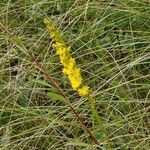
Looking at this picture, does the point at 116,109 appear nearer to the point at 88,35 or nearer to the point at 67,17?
the point at 88,35

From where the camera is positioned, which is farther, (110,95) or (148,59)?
(148,59)

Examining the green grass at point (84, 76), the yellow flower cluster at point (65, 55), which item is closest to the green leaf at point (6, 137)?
the green grass at point (84, 76)

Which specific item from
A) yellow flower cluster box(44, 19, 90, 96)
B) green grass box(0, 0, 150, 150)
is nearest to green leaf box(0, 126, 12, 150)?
green grass box(0, 0, 150, 150)

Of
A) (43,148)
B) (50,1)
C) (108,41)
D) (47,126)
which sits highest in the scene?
(50,1)

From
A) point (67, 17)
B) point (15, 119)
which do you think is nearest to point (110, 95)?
point (15, 119)

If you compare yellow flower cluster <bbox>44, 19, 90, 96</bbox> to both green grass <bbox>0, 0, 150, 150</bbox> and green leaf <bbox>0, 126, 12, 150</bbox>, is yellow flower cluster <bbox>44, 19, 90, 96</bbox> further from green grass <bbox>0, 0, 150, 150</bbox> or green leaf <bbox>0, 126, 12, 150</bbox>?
green leaf <bbox>0, 126, 12, 150</bbox>

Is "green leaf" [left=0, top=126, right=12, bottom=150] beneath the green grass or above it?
beneath

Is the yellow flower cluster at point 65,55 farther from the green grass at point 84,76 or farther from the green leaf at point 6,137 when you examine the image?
the green leaf at point 6,137

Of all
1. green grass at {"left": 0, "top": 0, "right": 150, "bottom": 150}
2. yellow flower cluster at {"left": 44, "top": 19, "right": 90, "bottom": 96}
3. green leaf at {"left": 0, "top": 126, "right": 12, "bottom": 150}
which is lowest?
green leaf at {"left": 0, "top": 126, "right": 12, "bottom": 150}

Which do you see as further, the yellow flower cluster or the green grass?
the green grass
